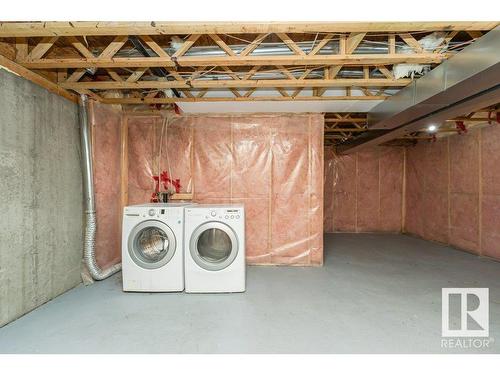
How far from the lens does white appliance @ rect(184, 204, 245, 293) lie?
9.16 feet

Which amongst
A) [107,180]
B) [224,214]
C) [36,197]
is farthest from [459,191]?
[36,197]

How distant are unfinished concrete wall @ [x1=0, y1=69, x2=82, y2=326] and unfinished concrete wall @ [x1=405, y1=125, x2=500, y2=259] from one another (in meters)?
6.16

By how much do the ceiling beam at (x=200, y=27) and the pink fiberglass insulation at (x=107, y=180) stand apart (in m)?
1.44

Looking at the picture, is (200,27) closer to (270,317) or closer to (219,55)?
(219,55)

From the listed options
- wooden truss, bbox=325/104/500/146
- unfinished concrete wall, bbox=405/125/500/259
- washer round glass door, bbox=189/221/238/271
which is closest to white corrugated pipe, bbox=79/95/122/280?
washer round glass door, bbox=189/221/238/271

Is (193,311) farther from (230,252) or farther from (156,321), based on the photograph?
(230,252)

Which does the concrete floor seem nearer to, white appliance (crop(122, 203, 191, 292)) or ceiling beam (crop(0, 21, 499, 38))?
white appliance (crop(122, 203, 191, 292))

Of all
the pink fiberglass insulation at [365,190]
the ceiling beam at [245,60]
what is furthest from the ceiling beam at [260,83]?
the pink fiberglass insulation at [365,190]

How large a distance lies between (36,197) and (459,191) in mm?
6479

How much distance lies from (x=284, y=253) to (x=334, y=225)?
3.28 metres

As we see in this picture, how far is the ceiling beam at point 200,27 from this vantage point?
1702 millimetres

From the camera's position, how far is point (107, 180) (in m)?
3.44

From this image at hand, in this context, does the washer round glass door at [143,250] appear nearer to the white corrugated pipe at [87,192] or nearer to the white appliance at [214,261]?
the white appliance at [214,261]

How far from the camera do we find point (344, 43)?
208cm
